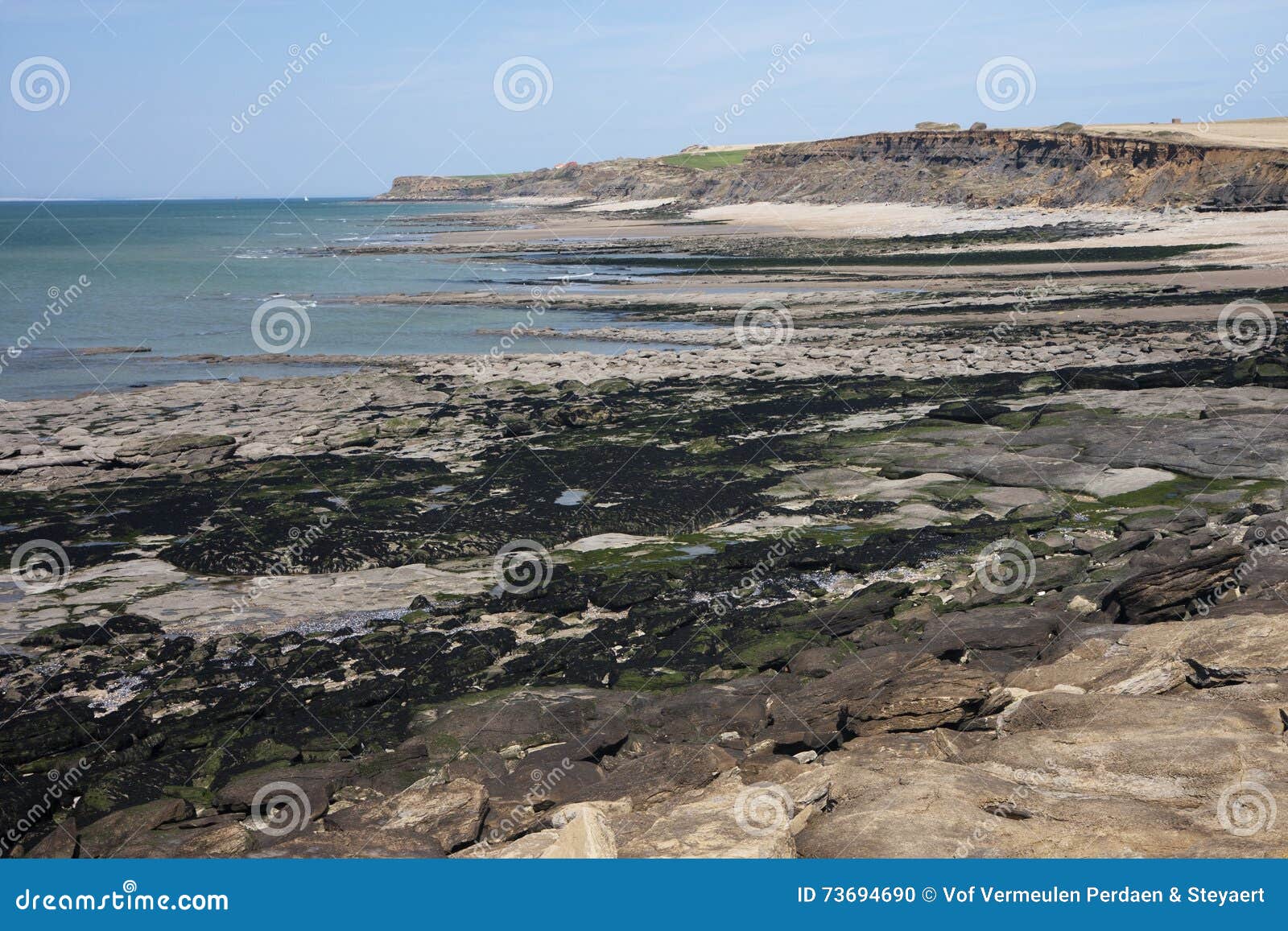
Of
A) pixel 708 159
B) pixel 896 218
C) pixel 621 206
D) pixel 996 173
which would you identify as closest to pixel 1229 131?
pixel 996 173

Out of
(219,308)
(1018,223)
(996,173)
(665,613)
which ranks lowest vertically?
(665,613)

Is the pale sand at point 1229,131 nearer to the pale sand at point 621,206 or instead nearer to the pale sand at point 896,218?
the pale sand at point 896,218

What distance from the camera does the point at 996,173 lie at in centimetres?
9819

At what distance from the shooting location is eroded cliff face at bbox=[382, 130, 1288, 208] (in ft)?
225

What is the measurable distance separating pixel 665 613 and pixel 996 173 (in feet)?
313

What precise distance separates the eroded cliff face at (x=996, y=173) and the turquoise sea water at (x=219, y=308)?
134 feet

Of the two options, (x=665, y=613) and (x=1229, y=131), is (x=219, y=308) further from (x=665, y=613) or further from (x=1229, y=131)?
(x=1229, y=131)

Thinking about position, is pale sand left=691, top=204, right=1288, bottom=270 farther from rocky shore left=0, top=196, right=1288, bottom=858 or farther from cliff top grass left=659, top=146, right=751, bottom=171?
cliff top grass left=659, top=146, right=751, bottom=171

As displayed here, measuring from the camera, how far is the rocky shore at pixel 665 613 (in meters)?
7.51

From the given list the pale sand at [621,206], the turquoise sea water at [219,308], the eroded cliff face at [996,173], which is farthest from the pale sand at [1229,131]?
the pale sand at [621,206]

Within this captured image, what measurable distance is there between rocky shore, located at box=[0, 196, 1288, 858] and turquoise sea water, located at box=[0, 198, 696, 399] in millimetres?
7017

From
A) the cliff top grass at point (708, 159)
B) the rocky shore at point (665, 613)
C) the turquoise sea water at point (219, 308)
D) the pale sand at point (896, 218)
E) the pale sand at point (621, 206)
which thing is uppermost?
the cliff top grass at point (708, 159)

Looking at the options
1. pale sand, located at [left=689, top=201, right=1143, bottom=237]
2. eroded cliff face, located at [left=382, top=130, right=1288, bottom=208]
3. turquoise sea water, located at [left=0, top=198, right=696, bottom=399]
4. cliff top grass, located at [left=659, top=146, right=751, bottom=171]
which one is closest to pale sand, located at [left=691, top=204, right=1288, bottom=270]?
pale sand, located at [left=689, top=201, right=1143, bottom=237]

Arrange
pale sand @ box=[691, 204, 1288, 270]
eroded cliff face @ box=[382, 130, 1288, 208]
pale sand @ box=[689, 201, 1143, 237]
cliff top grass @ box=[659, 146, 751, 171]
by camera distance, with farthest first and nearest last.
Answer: cliff top grass @ box=[659, 146, 751, 171], pale sand @ box=[689, 201, 1143, 237], eroded cliff face @ box=[382, 130, 1288, 208], pale sand @ box=[691, 204, 1288, 270]
